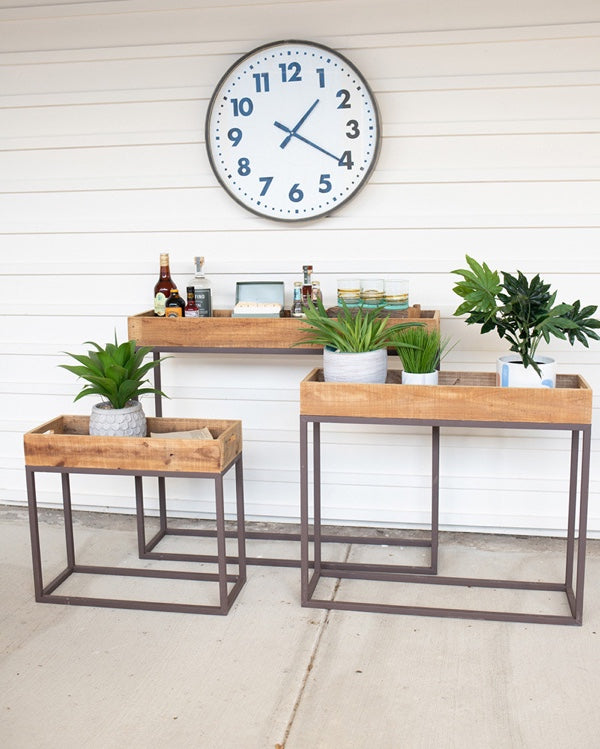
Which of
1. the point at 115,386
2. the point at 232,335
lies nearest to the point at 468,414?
the point at 232,335

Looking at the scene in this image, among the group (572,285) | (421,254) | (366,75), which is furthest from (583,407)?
(366,75)

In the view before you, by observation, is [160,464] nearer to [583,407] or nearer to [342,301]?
[342,301]

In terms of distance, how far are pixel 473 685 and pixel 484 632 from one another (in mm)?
307

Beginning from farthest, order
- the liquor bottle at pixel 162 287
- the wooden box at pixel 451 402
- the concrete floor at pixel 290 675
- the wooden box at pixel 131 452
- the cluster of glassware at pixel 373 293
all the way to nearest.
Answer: the liquor bottle at pixel 162 287 → the cluster of glassware at pixel 373 293 → the wooden box at pixel 131 452 → the wooden box at pixel 451 402 → the concrete floor at pixel 290 675

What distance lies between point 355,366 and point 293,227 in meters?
0.80

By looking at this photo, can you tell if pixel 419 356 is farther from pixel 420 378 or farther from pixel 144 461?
pixel 144 461

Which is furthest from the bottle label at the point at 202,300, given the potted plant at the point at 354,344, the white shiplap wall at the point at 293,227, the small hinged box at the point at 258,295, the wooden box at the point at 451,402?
the wooden box at the point at 451,402

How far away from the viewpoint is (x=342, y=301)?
298 cm

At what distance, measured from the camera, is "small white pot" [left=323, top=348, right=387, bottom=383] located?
109 inches

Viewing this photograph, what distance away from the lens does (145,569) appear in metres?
3.14

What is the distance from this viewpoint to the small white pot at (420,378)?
2.77 m

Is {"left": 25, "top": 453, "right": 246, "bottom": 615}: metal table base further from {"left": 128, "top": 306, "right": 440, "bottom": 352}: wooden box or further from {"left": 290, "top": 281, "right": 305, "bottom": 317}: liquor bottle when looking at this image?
{"left": 290, "top": 281, "right": 305, "bottom": 317}: liquor bottle

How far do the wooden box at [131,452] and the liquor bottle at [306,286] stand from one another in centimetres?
53

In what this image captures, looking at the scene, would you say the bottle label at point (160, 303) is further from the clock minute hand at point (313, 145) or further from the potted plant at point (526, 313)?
the potted plant at point (526, 313)
